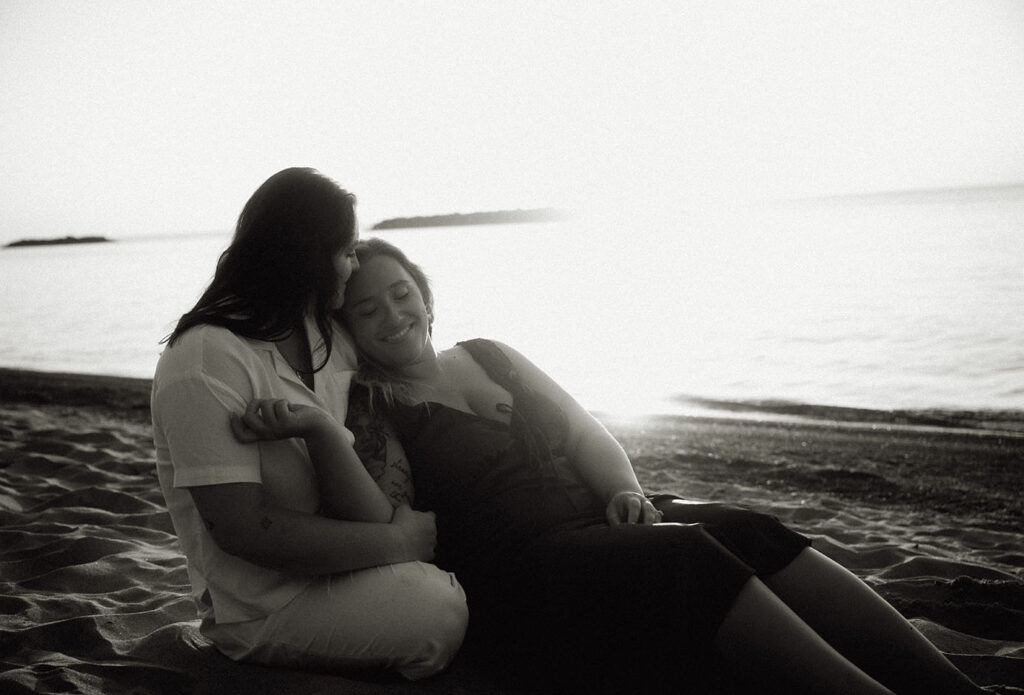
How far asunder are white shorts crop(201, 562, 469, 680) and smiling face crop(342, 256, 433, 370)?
2.78ft

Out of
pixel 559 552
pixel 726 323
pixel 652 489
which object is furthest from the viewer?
pixel 726 323

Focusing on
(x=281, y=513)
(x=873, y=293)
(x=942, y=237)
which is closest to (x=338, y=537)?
(x=281, y=513)

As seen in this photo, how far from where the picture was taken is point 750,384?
11625 millimetres

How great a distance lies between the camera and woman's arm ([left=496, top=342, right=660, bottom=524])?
9.57ft

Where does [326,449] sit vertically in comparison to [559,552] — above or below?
above

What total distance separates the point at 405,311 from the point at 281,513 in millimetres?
1006

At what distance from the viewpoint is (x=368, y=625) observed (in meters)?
2.59

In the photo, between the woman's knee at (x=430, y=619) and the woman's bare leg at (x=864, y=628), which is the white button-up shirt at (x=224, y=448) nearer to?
the woman's knee at (x=430, y=619)

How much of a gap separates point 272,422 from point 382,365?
3.01ft

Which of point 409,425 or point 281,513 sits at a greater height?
point 409,425

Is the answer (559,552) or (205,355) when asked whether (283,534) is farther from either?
(559,552)

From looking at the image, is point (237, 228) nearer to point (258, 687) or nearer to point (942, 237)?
point (258, 687)

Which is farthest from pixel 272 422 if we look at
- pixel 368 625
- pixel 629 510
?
pixel 629 510

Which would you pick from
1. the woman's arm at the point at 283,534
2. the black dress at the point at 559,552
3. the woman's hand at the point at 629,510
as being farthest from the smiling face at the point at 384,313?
the woman's hand at the point at 629,510
